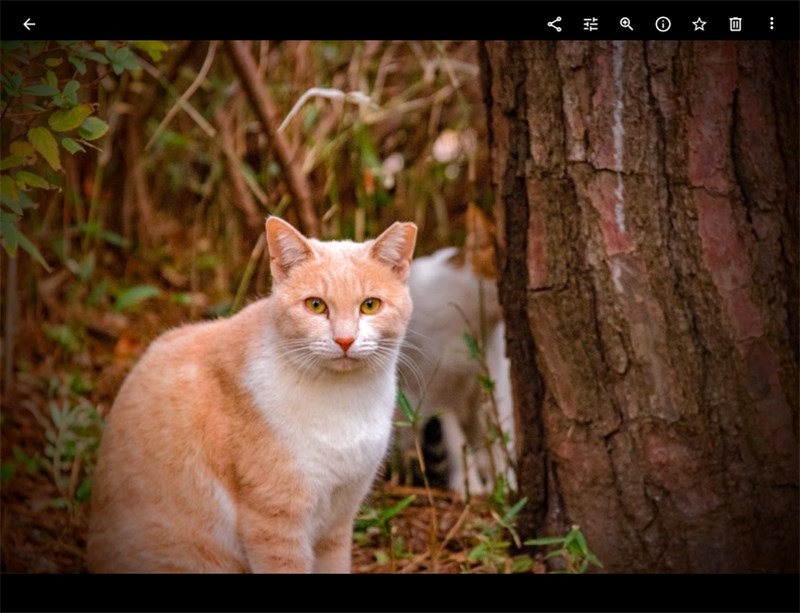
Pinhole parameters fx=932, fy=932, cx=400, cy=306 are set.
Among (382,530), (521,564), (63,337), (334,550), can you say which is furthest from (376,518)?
(63,337)

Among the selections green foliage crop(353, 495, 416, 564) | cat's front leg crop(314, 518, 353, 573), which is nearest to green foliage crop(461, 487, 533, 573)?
green foliage crop(353, 495, 416, 564)

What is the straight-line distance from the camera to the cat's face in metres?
2.25

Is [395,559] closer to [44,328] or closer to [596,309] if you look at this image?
[596,309]

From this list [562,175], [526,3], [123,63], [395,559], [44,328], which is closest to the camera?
[526,3]

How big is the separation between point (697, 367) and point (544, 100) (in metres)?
0.78

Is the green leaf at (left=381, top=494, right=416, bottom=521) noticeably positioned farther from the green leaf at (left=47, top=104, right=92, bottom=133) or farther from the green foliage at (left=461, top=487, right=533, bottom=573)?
the green leaf at (left=47, top=104, right=92, bottom=133)

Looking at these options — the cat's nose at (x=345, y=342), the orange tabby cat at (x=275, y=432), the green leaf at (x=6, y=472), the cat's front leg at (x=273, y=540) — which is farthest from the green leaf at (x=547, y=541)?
the green leaf at (x=6, y=472)

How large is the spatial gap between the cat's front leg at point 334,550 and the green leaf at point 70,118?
120 cm

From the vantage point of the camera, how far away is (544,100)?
239cm

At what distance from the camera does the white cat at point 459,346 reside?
3.51 m

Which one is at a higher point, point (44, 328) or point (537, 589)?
point (44, 328)

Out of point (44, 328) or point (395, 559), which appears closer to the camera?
point (395, 559)

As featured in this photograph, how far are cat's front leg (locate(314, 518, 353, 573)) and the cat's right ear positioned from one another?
679mm

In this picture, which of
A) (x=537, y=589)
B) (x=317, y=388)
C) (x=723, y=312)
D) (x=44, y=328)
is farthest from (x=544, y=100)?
(x=44, y=328)
